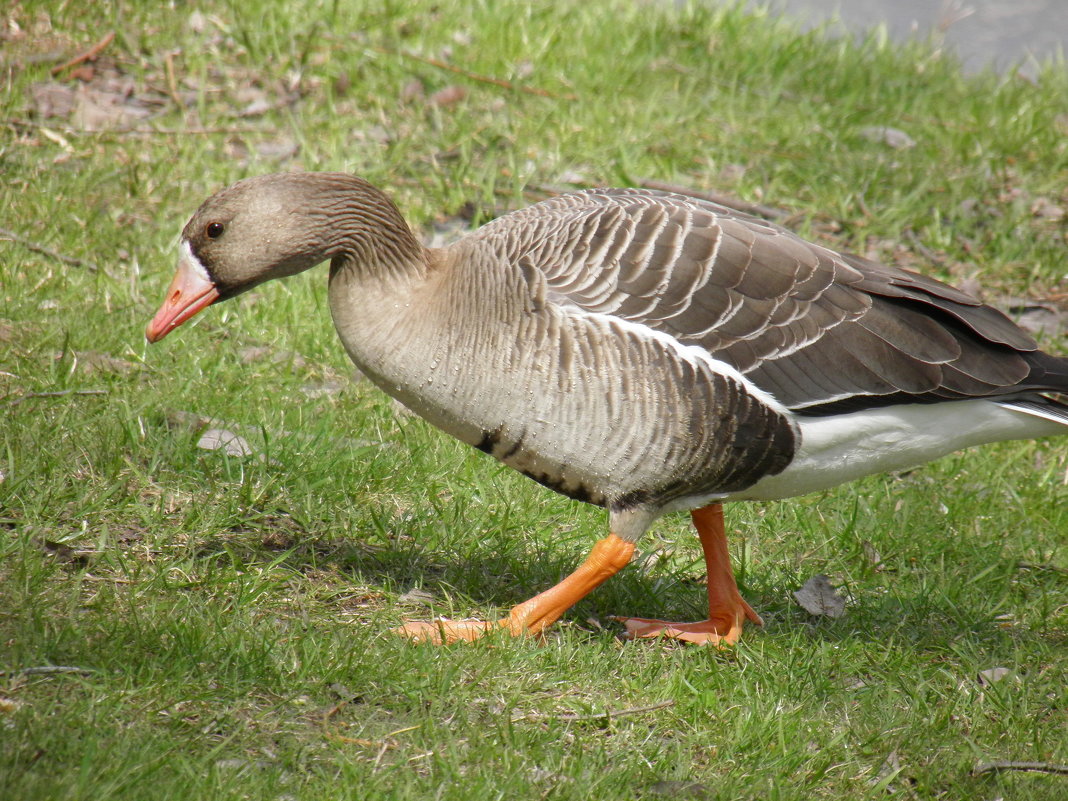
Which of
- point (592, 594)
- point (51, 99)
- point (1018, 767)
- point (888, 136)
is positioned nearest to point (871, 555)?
point (592, 594)

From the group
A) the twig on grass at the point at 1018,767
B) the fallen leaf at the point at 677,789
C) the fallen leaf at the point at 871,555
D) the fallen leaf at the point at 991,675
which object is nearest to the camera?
the fallen leaf at the point at 677,789

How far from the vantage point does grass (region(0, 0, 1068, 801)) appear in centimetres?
360

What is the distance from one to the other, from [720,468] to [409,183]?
375cm

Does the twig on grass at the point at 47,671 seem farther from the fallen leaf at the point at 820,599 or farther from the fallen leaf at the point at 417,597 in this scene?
the fallen leaf at the point at 820,599

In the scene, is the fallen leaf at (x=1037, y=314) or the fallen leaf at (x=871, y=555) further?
the fallen leaf at (x=1037, y=314)

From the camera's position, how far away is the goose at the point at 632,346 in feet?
13.1

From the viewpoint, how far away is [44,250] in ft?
19.7

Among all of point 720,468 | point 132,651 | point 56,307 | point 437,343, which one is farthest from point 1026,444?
point 56,307

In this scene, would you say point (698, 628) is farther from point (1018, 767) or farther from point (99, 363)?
point (99, 363)

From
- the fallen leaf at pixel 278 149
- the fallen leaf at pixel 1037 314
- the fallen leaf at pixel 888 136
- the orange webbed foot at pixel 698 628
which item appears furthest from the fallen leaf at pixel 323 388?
the fallen leaf at pixel 888 136

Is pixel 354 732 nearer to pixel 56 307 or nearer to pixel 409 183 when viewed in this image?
pixel 56 307

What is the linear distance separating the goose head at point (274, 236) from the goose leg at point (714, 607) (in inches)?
63.1

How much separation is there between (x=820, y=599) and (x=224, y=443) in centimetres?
259

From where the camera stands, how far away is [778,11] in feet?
31.0
